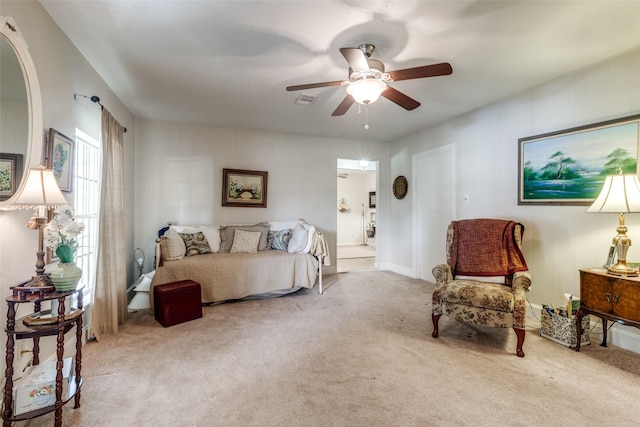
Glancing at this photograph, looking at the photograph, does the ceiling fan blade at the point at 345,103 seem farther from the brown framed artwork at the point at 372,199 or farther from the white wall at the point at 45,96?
the brown framed artwork at the point at 372,199

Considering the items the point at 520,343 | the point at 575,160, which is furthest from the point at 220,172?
the point at 575,160

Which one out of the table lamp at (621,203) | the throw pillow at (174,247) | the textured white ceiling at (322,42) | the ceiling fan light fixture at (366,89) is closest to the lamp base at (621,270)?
the table lamp at (621,203)

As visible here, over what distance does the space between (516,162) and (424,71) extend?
2.05 meters

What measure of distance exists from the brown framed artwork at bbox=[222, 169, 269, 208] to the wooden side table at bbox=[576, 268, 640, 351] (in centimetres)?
408

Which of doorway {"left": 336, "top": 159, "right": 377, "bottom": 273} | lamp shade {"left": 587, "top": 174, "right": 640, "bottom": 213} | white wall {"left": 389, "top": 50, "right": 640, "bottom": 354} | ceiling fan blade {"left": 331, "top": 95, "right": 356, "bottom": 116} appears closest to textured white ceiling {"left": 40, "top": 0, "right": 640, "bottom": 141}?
→ white wall {"left": 389, "top": 50, "right": 640, "bottom": 354}

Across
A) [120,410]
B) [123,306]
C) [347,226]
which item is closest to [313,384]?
[120,410]

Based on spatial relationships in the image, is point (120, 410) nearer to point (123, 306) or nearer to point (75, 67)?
point (123, 306)

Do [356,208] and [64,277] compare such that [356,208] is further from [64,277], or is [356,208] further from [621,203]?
[64,277]

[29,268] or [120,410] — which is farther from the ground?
[29,268]

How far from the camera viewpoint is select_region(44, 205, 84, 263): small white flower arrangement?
62.4 inches

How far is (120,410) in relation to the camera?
1678 mm

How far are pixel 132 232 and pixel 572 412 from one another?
4897mm

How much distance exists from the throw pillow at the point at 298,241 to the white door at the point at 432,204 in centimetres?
197

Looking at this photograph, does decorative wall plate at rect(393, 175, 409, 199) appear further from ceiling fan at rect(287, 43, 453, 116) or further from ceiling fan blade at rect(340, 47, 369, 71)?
ceiling fan blade at rect(340, 47, 369, 71)
